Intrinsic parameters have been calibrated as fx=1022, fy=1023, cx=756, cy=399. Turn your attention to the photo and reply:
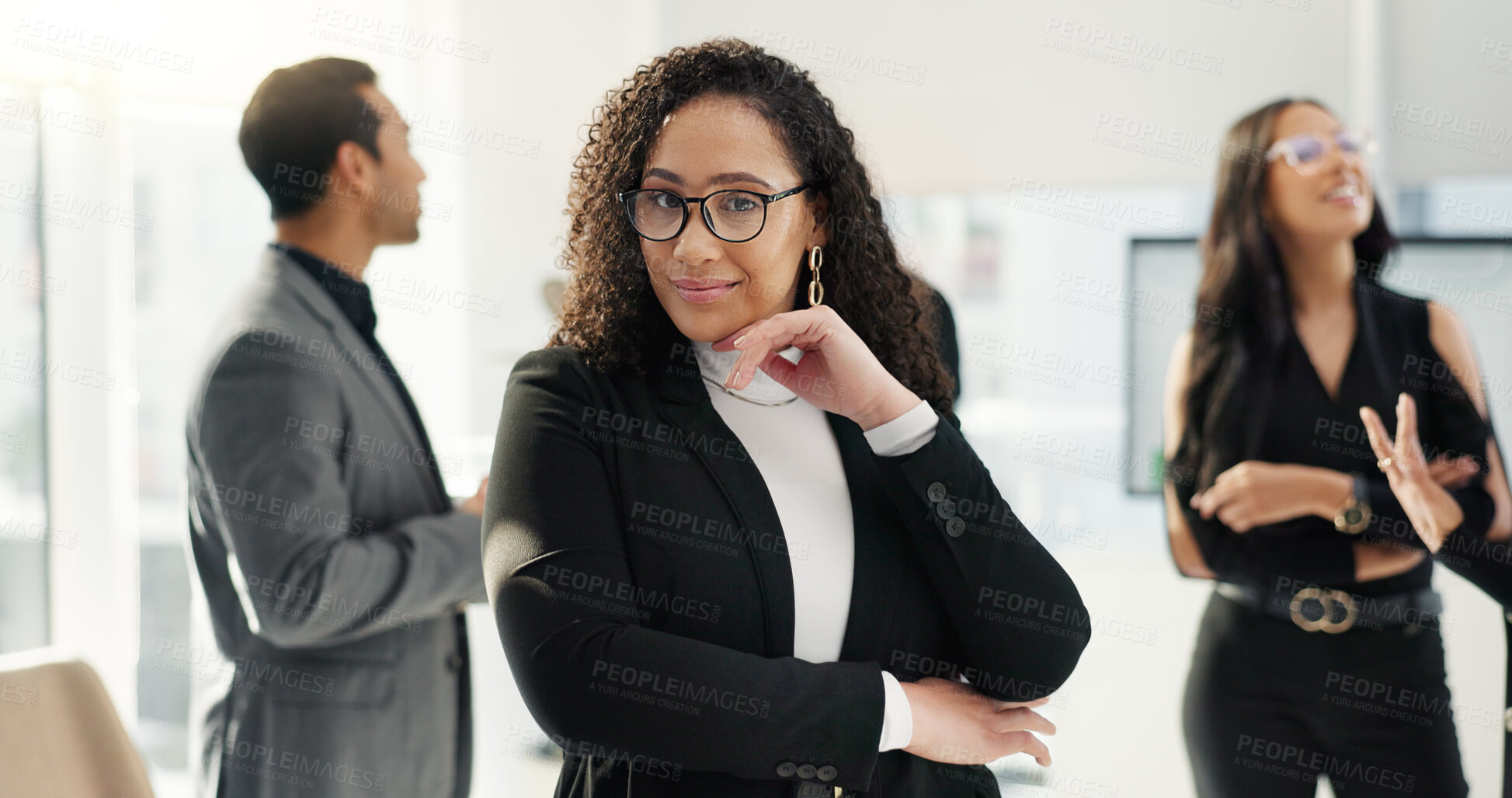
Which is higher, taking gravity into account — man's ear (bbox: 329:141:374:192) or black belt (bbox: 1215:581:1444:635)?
man's ear (bbox: 329:141:374:192)

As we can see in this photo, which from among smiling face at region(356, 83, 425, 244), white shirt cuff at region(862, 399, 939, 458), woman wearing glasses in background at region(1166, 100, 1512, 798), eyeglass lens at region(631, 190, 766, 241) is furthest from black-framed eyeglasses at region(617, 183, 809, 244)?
woman wearing glasses in background at region(1166, 100, 1512, 798)

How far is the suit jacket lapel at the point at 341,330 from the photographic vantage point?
2129mm

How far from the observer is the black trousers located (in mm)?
2232

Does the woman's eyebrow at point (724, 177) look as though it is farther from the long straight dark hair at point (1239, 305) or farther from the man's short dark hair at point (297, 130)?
the long straight dark hair at point (1239, 305)

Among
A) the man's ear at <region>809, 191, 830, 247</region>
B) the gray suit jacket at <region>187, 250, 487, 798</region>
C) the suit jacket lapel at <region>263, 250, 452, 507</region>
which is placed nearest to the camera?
the man's ear at <region>809, 191, 830, 247</region>

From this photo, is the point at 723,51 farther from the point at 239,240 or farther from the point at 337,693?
the point at 239,240

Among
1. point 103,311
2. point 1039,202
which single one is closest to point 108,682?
point 103,311

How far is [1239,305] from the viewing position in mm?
2635

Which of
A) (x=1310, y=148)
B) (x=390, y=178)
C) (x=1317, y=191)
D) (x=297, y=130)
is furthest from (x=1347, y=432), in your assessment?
(x=297, y=130)

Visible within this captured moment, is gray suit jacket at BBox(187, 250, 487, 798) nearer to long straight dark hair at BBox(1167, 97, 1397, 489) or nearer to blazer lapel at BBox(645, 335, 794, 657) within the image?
blazer lapel at BBox(645, 335, 794, 657)

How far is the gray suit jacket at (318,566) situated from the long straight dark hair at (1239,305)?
1818 millimetres

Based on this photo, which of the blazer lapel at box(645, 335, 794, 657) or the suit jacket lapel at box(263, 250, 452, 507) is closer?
the blazer lapel at box(645, 335, 794, 657)

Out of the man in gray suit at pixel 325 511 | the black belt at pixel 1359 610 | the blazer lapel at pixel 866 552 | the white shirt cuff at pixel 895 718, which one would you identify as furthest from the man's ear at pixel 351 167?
the black belt at pixel 1359 610

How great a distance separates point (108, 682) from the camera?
303cm
